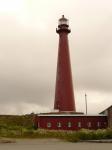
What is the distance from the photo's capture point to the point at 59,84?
51.6 meters

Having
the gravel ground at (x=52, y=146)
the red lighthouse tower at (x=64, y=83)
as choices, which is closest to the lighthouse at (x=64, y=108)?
the red lighthouse tower at (x=64, y=83)

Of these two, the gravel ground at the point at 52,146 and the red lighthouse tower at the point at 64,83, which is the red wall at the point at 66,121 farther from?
the gravel ground at the point at 52,146

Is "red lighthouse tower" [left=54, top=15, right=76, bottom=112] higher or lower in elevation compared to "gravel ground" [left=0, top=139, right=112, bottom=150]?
higher

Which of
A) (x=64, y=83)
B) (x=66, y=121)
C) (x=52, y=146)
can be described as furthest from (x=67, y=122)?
(x=52, y=146)

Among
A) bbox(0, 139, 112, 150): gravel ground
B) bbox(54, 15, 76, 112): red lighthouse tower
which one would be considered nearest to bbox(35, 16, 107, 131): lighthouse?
bbox(54, 15, 76, 112): red lighthouse tower

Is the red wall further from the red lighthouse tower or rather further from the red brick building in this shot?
the red lighthouse tower

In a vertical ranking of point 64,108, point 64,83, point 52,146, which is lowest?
point 52,146

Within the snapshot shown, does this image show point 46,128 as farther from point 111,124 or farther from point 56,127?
point 111,124

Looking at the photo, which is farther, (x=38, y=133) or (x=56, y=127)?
(x=56, y=127)

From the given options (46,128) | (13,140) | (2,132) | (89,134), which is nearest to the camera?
(13,140)

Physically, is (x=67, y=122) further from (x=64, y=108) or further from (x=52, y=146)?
(x=52, y=146)

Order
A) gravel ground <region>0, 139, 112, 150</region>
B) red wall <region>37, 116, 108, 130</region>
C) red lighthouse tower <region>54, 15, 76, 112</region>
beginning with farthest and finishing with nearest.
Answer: red wall <region>37, 116, 108, 130</region> < red lighthouse tower <region>54, 15, 76, 112</region> < gravel ground <region>0, 139, 112, 150</region>

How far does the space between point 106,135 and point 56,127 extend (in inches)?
365

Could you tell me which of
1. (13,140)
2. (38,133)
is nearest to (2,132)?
(38,133)
